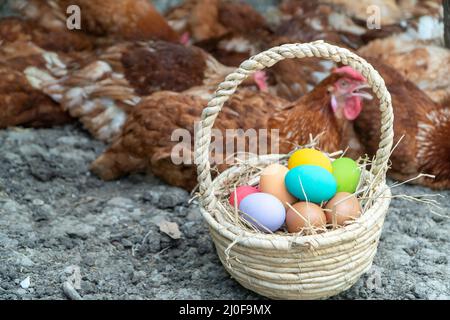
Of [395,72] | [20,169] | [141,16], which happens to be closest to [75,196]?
[20,169]

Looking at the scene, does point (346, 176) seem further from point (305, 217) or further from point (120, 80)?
point (120, 80)

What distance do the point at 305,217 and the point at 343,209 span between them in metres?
0.14

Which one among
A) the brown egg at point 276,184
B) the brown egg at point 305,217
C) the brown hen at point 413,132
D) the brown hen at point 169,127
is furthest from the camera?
the brown hen at point 413,132

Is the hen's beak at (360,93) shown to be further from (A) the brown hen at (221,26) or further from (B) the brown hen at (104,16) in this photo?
(B) the brown hen at (104,16)

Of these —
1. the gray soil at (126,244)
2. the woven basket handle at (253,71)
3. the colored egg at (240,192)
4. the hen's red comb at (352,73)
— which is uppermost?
the woven basket handle at (253,71)

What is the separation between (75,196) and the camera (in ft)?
10.3

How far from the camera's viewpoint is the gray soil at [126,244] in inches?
91.7

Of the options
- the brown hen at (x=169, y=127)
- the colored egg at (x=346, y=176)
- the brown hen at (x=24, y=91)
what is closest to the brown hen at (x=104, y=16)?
the brown hen at (x=24, y=91)

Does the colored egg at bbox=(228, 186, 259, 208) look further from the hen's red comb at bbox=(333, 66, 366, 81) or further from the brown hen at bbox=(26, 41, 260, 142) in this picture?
the brown hen at bbox=(26, 41, 260, 142)

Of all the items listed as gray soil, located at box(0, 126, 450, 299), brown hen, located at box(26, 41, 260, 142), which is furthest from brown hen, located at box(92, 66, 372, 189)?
brown hen, located at box(26, 41, 260, 142)

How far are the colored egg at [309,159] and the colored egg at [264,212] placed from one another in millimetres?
233

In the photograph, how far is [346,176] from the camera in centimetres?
236

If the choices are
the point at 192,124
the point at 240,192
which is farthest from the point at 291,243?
the point at 192,124
